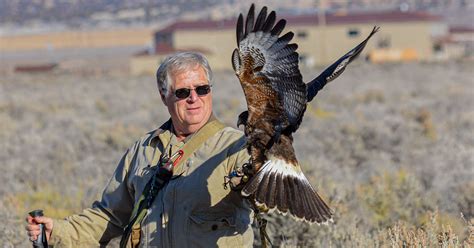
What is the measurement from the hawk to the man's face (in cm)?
17

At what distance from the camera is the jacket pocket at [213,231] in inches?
154

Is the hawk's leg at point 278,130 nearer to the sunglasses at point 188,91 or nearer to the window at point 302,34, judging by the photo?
the sunglasses at point 188,91

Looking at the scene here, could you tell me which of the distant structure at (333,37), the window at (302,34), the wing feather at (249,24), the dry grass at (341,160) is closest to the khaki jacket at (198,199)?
the wing feather at (249,24)

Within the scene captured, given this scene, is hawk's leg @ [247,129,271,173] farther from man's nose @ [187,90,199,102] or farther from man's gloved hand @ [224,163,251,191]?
man's nose @ [187,90,199,102]

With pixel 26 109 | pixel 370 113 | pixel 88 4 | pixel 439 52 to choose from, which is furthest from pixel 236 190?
pixel 88 4

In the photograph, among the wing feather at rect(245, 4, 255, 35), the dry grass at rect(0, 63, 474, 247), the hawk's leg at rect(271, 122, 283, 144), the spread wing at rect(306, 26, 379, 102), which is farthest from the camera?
the dry grass at rect(0, 63, 474, 247)

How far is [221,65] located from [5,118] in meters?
39.1

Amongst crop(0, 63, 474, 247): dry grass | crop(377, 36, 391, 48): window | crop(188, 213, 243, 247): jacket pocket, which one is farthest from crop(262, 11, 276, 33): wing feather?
crop(377, 36, 391, 48): window

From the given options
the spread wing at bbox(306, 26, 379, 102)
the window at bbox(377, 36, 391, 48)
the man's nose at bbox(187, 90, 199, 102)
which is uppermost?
the man's nose at bbox(187, 90, 199, 102)

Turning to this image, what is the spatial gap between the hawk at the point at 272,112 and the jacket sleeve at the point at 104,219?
606mm

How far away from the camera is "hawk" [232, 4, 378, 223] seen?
13.0 ft

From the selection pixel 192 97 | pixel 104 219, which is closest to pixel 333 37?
pixel 104 219

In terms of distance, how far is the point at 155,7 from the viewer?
8444 centimetres

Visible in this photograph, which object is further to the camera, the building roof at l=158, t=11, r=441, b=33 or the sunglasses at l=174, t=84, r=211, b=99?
the building roof at l=158, t=11, r=441, b=33
